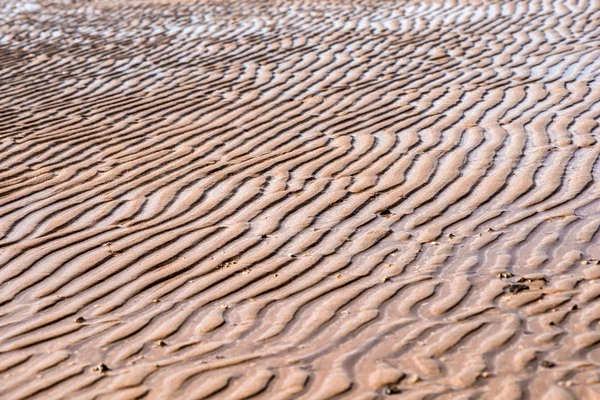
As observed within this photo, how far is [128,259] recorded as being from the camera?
4633 millimetres

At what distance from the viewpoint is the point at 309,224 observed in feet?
16.2

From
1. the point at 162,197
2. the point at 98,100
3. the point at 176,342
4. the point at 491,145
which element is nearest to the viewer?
the point at 176,342

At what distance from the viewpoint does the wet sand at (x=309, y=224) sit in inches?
136

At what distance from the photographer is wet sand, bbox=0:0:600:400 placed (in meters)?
3.47

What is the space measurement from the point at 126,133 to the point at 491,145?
111 inches

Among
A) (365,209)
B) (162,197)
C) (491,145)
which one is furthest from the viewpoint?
(491,145)

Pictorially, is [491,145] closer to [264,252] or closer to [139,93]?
[264,252]

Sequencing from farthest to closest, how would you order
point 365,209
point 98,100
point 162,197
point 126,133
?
point 98,100 → point 126,133 → point 162,197 → point 365,209

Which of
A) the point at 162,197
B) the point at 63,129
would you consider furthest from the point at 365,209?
the point at 63,129

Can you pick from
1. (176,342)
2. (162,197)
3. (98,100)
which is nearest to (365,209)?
(162,197)

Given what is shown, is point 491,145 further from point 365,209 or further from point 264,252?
point 264,252

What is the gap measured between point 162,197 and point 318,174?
39.1 inches

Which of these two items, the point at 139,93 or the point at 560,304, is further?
the point at 139,93

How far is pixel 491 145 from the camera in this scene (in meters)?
6.07
